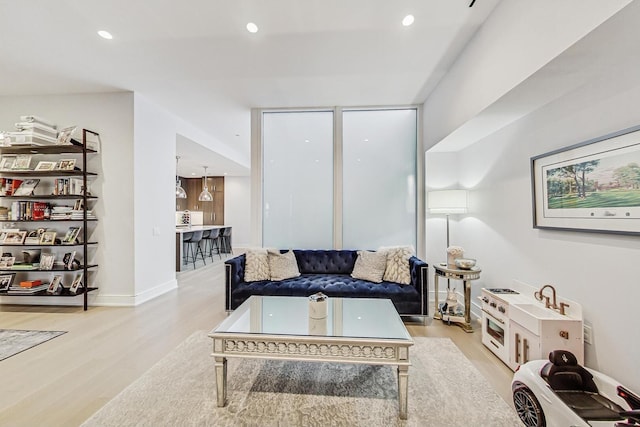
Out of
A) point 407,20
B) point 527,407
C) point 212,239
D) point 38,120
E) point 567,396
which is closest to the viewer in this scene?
point 567,396

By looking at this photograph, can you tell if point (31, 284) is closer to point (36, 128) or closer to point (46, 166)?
point (46, 166)

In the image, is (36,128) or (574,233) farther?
(36,128)

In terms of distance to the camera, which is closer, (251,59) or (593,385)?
(593,385)

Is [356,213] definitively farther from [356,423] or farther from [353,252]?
[356,423]

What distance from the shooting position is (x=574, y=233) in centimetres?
216

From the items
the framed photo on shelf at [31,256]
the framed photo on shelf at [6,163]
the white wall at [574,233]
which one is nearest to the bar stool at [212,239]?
the framed photo on shelf at [31,256]

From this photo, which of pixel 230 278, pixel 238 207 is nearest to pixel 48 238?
pixel 230 278

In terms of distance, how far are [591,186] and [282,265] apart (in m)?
3.14

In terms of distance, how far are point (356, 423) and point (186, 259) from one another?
7.26 meters

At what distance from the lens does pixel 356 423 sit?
1719 mm

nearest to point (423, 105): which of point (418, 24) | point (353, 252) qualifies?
point (418, 24)

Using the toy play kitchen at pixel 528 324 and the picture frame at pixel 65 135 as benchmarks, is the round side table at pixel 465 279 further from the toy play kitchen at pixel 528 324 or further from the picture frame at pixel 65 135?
the picture frame at pixel 65 135

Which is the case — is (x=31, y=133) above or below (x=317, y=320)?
above

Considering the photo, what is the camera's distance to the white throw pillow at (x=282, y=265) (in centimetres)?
370
